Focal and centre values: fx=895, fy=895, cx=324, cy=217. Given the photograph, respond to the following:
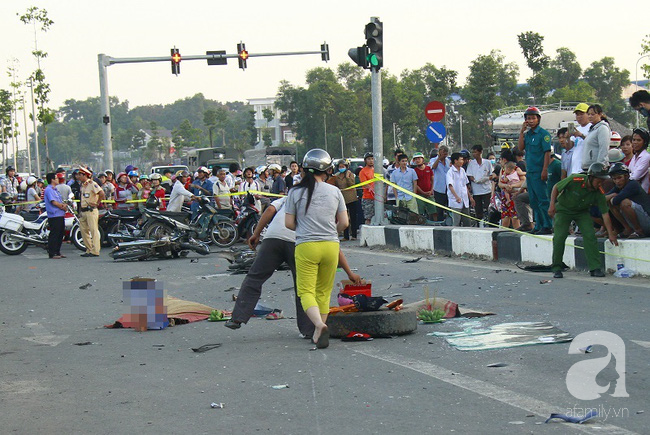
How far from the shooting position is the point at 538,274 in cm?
1195

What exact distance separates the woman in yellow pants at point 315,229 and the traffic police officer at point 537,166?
20.2 ft

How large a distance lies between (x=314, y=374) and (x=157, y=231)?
1336 centimetres

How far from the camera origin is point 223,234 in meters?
20.2

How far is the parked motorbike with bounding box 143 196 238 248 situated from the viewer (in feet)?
63.3

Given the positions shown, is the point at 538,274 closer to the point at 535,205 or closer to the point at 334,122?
the point at 535,205

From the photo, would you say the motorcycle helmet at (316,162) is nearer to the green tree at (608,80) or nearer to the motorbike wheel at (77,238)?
the motorbike wheel at (77,238)

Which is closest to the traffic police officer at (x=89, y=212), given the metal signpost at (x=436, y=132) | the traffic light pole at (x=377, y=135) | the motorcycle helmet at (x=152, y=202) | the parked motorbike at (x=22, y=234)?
the parked motorbike at (x=22, y=234)

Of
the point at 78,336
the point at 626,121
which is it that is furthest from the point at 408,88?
the point at 78,336

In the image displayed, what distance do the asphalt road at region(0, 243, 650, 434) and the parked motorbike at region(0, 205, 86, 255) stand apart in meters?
10.0

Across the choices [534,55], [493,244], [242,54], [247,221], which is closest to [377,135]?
[247,221]

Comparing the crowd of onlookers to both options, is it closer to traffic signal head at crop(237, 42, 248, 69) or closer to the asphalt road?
the asphalt road

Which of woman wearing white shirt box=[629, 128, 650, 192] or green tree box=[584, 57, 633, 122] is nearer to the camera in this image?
woman wearing white shirt box=[629, 128, 650, 192]

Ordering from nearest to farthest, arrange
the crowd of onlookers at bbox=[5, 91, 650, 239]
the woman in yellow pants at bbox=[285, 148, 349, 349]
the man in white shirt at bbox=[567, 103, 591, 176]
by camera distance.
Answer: the woman in yellow pants at bbox=[285, 148, 349, 349] < the crowd of onlookers at bbox=[5, 91, 650, 239] < the man in white shirt at bbox=[567, 103, 591, 176]

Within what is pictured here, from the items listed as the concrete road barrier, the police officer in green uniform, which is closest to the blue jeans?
the police officer in green uniform
